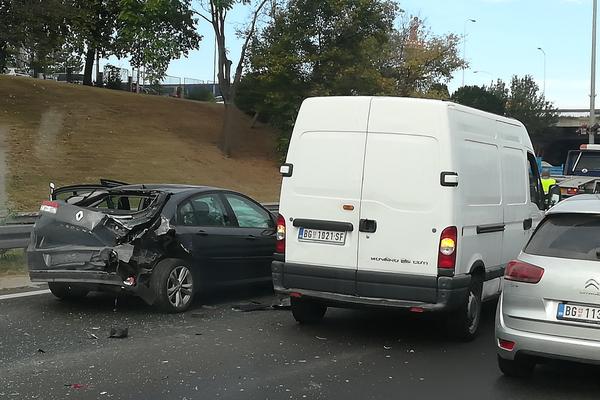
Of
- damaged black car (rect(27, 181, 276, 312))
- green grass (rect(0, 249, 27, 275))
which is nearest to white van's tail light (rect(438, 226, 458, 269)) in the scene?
damaged black car (rect(27, 181, 276, 312))

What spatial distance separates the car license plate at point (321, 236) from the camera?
6.44m

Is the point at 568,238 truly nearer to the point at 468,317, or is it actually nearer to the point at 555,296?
the point at 555,296

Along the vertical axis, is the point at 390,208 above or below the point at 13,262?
above

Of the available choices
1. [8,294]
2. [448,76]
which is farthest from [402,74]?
[8,294]

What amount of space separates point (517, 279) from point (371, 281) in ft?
5.08

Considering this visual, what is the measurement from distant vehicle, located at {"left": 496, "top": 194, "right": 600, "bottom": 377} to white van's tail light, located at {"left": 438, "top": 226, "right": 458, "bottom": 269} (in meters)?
0.88

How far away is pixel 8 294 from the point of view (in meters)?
Answer: 8.28

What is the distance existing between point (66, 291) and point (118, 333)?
6.07ft

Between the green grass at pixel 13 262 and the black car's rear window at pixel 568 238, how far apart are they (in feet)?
25.0

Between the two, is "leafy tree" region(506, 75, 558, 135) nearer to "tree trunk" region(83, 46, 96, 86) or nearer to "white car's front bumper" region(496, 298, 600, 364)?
"tree trunk" region(83, 46, 96, 86)

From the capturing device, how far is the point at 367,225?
634cm

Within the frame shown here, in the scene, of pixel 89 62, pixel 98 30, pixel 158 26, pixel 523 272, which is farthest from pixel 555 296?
pixel 89 62

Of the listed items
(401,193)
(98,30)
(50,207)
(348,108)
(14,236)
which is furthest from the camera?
(98,30)

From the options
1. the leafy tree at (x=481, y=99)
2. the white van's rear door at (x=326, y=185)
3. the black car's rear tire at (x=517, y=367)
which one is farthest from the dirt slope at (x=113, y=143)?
the leafy tree at (x=481, y=99)
